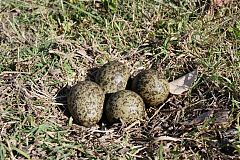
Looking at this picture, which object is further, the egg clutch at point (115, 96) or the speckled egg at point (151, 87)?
the speckled egg at point (151, 87)

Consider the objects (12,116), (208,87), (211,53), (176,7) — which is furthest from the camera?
(176,7)

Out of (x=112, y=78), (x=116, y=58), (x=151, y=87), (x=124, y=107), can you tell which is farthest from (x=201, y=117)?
(x=116, y=58)

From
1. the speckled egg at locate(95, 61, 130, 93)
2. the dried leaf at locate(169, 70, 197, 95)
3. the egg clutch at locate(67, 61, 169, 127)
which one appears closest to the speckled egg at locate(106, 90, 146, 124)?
the egg clutch at locate(67, 61, 169, 127)

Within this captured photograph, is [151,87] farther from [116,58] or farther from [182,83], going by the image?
[116,58]

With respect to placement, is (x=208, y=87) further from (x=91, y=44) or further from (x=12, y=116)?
(x=12, y=116)

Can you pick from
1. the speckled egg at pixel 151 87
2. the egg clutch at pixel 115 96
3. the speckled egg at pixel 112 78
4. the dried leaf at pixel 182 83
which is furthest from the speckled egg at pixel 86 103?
the dried leaf at pixel 182 83

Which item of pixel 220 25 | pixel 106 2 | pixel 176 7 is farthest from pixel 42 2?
pixel 220 25

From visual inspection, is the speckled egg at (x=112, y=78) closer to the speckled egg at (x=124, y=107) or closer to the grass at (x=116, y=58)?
the speckled egg at (x=124, y=107)
